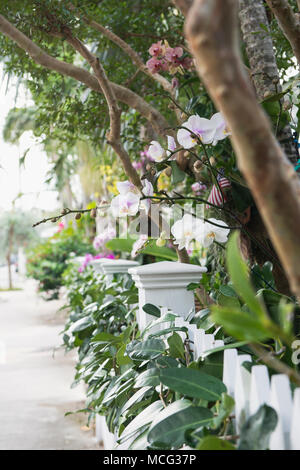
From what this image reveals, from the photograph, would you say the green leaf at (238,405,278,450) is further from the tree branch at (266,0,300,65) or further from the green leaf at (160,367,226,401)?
the tree branch at (266,0,300,65)

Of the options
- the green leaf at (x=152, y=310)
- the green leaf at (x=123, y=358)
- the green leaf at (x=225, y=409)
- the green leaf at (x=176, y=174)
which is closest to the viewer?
the green leaf at (x=225, y=409)

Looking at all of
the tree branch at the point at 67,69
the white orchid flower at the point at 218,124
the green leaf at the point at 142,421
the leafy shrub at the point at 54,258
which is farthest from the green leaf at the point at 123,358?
the leafy shrub at the point at 54,258

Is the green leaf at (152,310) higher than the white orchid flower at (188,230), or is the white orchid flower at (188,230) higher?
the white orchid flower at (188,230)

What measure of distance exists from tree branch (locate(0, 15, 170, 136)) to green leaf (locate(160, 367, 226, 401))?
1.16 m

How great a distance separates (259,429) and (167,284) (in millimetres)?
1254

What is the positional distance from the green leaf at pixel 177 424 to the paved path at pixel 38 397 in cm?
210

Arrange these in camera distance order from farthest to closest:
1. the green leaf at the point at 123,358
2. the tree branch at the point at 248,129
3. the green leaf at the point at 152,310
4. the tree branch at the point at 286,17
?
the green leaf at the point at 152,310 → the green leaf at the point at 123,358 → the tree branch at the point at 286,17 → the tree branch at the point at 248,129

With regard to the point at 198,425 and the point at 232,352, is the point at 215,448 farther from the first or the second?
the point at 232,352

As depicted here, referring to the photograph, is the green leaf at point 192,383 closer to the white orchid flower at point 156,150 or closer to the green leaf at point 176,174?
the white orchid flower at point 156,150

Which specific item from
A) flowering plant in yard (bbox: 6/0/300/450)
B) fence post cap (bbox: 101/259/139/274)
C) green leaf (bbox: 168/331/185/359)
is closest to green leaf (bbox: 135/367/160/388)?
flowering plant in yard (bbox: 6/0/300/450)

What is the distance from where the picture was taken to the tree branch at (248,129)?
1.67ft

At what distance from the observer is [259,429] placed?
788 mm

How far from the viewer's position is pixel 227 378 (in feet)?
3.35

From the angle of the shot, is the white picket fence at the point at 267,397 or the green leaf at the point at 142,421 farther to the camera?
the green leaf at the point at 142,421
